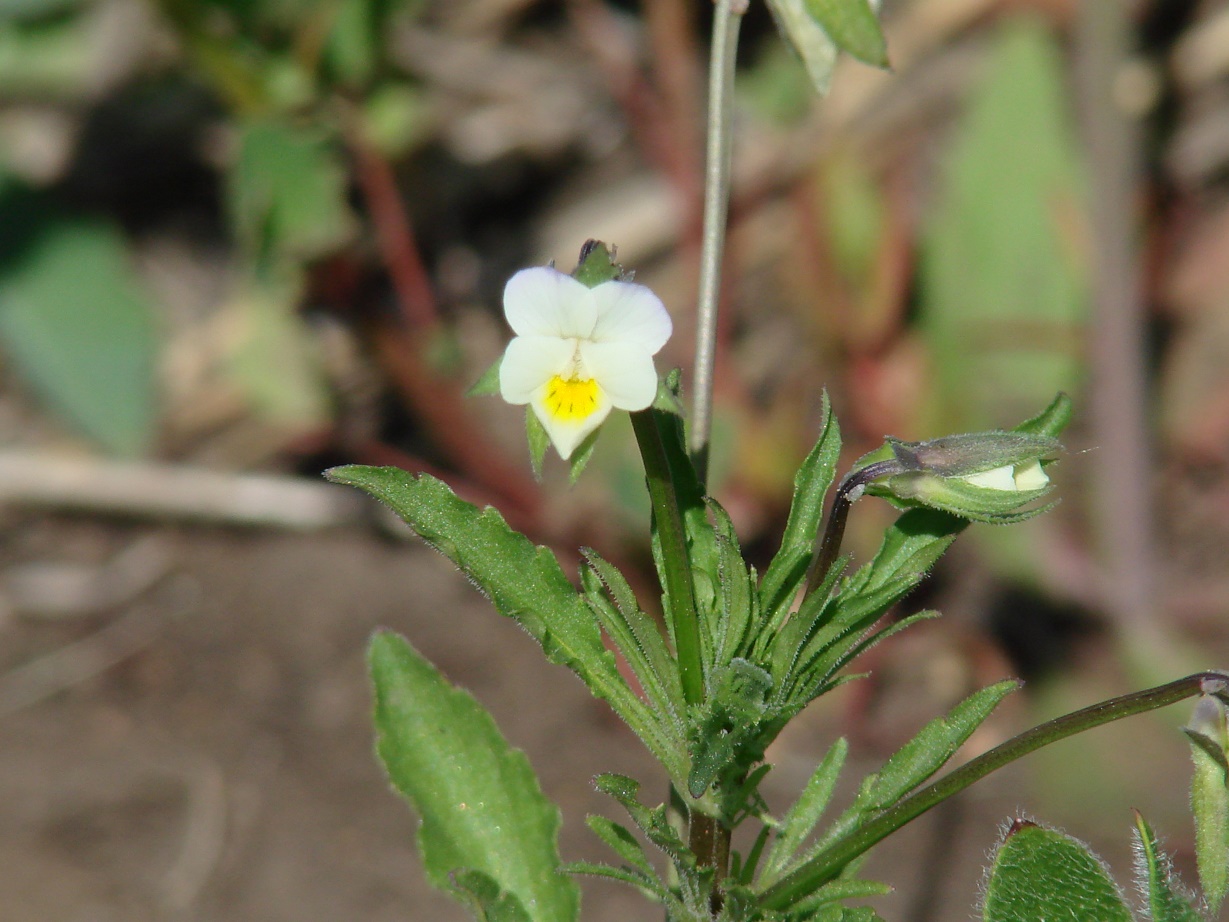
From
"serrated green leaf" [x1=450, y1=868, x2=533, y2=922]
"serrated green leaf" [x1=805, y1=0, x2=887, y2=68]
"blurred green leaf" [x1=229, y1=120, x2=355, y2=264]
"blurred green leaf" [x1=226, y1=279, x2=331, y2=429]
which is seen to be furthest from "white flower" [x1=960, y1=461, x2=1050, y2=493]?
"blurred green leaf" [x1=226, y1=279, x2=331, y2=429]

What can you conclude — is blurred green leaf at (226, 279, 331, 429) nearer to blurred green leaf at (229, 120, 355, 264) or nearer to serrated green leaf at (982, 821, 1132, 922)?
blurred green leaf at (229, 120, 355, 264)

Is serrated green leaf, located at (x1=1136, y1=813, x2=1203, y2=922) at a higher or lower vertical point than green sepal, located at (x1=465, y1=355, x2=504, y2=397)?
lower

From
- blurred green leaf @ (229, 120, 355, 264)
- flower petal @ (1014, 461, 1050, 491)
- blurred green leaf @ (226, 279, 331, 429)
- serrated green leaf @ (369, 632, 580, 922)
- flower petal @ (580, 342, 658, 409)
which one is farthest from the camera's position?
blurred green leaf @ (226, 279, 331, 429)

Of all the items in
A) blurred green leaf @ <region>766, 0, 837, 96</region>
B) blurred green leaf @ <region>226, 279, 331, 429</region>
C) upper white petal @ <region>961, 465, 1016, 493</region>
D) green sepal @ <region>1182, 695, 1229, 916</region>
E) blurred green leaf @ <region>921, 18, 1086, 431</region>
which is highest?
blurred green leaf @ <region>921, 18, 1086, 431</region>

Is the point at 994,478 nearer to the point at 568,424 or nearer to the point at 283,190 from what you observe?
the point at 568,424

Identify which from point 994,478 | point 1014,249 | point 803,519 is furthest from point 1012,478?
point 1014,249
